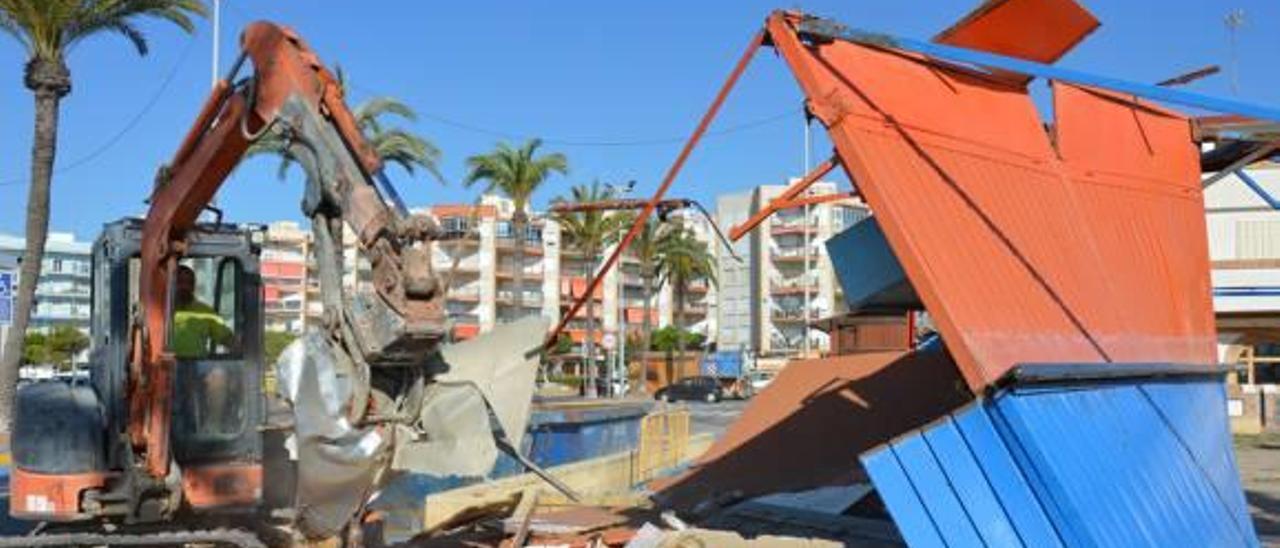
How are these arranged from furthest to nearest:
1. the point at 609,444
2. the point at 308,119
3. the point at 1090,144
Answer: the point at 609,444 → the point at 1090,144 → the point at 308,119

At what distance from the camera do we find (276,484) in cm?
923

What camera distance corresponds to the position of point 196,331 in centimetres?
911

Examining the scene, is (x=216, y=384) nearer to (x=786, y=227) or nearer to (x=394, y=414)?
(x=394, y=414)

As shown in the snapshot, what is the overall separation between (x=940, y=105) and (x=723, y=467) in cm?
380

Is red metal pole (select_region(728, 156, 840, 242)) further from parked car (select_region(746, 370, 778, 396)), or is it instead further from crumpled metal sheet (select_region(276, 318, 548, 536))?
parked car (select_region(746, 370, 778, 396))

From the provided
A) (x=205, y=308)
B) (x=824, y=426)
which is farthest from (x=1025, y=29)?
(x=205, y=308)

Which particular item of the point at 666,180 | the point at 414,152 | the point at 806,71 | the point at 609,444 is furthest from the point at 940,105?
the point at 414,152

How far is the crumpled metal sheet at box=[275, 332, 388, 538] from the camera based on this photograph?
22.1 feet

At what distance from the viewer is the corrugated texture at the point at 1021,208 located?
6.96 metres

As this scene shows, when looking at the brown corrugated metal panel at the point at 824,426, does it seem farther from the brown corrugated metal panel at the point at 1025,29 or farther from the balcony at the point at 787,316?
the balcony at the point at 787,316

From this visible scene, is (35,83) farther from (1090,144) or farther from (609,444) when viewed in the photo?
(1090,144)

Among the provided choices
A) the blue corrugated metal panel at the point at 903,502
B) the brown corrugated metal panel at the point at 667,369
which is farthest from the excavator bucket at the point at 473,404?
the brown corrugated metal panel at the point at 667,369

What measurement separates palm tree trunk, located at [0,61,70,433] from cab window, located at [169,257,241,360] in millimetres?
18713

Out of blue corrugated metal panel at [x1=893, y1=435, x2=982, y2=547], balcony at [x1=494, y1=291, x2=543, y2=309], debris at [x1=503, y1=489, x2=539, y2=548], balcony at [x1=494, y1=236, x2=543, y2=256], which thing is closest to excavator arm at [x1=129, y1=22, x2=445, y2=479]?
debris at [x1=503, y1=489, x2=539, y2=548]
